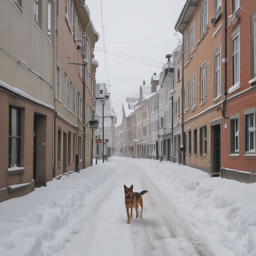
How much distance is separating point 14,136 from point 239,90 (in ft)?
27.3

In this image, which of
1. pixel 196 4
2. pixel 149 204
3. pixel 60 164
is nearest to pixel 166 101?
pixel 196 4

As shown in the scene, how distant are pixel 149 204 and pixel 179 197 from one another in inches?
73.7

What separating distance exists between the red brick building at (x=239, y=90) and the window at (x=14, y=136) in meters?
7.57

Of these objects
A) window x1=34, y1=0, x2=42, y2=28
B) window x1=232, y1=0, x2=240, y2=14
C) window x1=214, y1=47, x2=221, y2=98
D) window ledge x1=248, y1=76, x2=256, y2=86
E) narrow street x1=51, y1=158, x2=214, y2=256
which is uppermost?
window x1=232, y1=0, x2=240, y2=14

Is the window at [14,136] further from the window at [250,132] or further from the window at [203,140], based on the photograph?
the window at [203,140]

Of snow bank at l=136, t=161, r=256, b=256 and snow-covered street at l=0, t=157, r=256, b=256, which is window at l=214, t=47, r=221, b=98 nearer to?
snow bank at l=136, t=161, r=256, b=256

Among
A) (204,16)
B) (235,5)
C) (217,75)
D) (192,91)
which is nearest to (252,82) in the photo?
(235,5)

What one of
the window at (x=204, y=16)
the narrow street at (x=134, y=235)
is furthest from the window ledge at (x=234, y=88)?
the window at (x=204, y=16)

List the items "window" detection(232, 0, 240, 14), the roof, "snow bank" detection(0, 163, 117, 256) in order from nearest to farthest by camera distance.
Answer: "snow bank" detection(0, 163, 117, 256) → "window" detection(232, 0, 240, 14) → the roof

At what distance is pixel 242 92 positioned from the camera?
12625 millimetres

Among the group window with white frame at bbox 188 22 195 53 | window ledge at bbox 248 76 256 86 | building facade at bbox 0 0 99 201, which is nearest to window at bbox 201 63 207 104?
window with white frame at bbox 188 22 195 53

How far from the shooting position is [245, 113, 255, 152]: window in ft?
39.3

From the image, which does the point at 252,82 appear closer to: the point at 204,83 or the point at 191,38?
the point at 204,83

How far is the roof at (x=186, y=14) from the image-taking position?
72.0 ft
